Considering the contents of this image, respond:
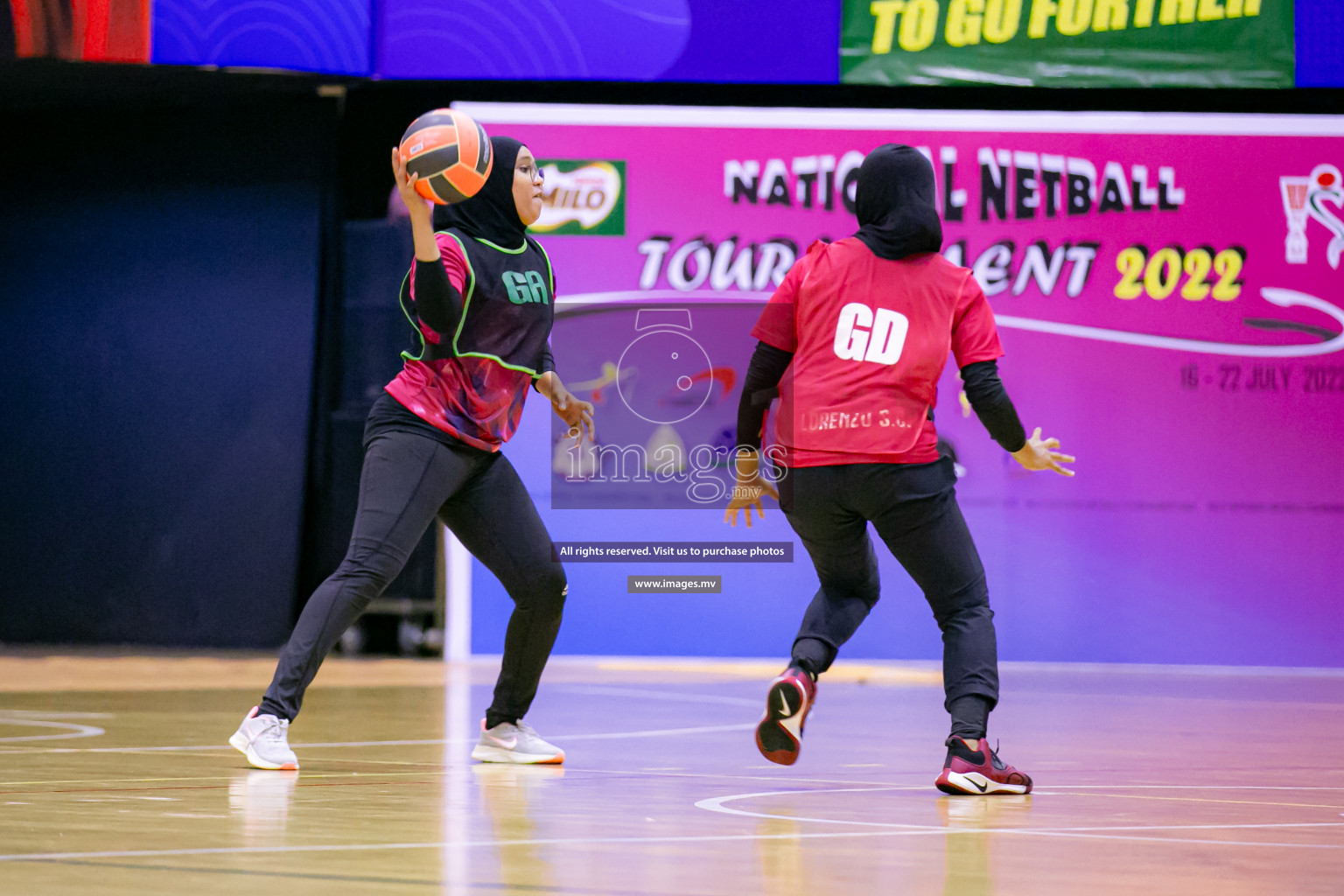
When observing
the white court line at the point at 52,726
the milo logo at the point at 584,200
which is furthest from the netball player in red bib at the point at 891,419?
the milo logo at the point at 584,200

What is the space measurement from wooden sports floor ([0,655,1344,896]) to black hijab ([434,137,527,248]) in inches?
60.8

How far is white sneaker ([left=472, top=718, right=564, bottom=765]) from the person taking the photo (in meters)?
4.86

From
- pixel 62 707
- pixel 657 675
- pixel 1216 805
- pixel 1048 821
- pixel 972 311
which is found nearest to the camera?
pixel 1048 821

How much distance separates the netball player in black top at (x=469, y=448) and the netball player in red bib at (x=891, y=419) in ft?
2.38

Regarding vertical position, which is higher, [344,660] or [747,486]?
[747,486]

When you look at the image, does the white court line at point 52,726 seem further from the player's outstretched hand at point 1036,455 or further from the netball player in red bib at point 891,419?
the player's outstretched hand at point 1036,455

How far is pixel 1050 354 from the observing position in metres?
10.1

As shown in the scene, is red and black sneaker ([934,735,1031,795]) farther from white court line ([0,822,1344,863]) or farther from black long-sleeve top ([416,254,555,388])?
black long-sleeve top ([416,254,555,388])

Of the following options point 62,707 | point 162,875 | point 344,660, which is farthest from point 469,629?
point 162,875

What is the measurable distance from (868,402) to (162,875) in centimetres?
221

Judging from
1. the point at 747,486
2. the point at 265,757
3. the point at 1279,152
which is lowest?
the point at 265,757

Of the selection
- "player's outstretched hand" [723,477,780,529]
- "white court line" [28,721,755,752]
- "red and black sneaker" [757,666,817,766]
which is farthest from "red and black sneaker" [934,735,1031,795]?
"white court line" [28,721,755,752]

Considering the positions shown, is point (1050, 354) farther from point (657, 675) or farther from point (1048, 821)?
point (1048, 821)

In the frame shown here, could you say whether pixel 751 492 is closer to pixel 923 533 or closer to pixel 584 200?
pixel 923 533
